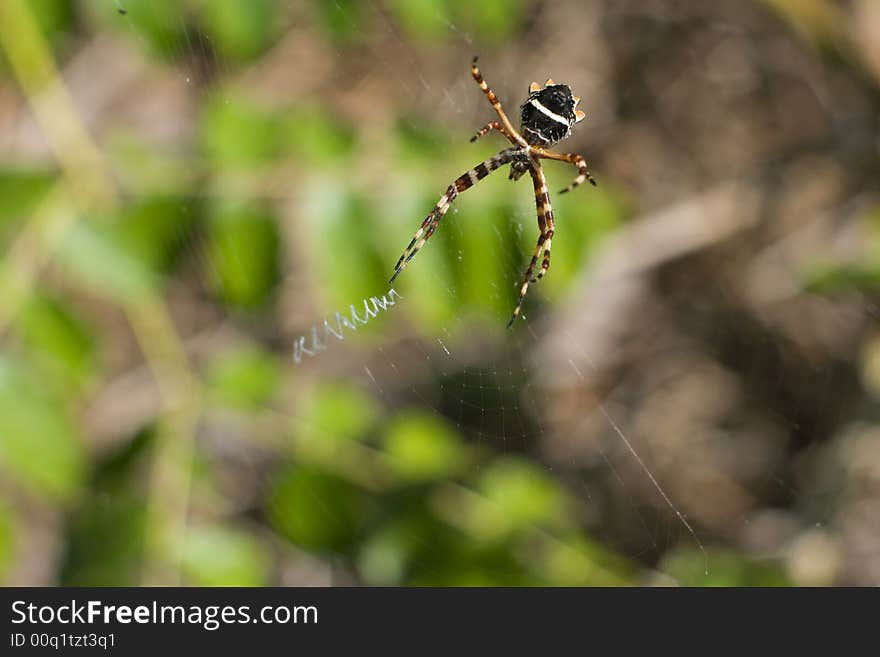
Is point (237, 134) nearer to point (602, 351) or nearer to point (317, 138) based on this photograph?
point (317, 138)

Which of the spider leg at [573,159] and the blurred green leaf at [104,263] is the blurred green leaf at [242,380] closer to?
the blurred green leaf at [104,263]

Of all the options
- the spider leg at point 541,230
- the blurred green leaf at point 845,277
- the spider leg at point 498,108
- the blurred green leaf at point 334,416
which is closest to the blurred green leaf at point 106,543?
the blurred green leaf at point 334,416

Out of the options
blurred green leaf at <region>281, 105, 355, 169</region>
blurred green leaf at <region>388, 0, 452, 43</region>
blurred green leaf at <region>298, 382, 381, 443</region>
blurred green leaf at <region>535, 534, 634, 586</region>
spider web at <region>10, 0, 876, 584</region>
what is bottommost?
blurred green leaf at <region>535, 534, 634, 586</region>

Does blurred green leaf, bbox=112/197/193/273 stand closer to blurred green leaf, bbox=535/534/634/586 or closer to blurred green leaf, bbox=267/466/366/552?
blurred green leaf, bbox=267/466/366/552

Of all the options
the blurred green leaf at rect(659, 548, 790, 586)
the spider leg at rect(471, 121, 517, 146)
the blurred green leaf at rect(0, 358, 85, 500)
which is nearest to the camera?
the blurred green leaf at rect(0, 358, 85, 500)

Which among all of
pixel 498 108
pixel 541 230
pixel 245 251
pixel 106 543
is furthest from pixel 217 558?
pixel 498 108

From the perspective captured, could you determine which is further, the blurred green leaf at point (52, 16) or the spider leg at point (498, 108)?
the blurred green leaf at point (52, 16)

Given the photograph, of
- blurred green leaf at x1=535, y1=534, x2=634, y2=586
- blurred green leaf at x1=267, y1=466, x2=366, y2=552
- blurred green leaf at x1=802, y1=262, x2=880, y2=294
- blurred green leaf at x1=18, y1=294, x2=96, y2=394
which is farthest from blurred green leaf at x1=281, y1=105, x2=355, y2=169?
blurred green leaf at x1=802, y1=262, x2=880, y2=294
